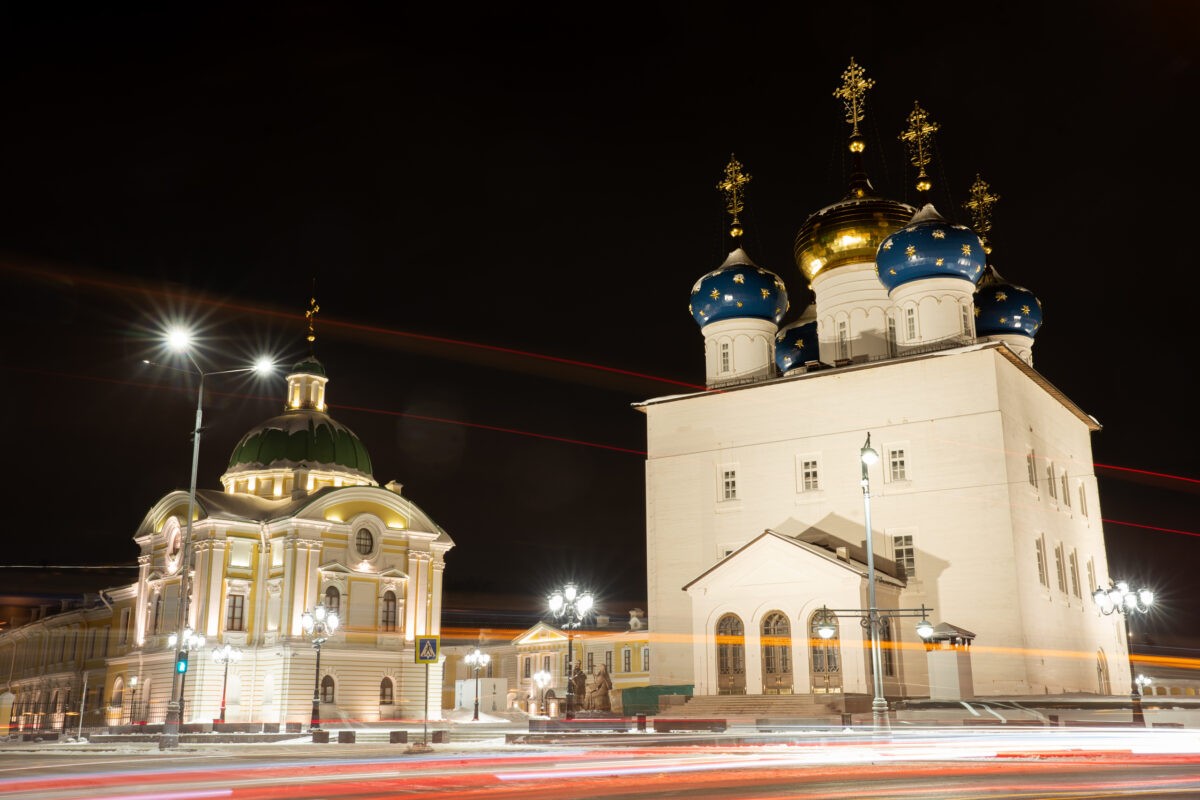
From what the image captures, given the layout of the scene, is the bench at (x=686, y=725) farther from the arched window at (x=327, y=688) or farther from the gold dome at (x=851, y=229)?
the arched window at (x=327, y=688)

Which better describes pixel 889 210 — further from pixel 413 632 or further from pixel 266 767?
pixel 266 767

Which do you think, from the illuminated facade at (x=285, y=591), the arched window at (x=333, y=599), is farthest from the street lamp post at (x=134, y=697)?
the arched window at (x=333, y=599)

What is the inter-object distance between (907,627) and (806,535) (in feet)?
13.7

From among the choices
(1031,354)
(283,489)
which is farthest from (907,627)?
(283,489)

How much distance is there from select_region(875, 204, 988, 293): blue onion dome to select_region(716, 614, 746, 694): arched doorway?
1239cm

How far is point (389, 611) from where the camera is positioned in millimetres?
50094

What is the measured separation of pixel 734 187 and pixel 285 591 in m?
24.9

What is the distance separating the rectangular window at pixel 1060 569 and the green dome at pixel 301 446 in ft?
106

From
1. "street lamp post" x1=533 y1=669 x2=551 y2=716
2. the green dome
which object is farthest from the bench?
the green dome

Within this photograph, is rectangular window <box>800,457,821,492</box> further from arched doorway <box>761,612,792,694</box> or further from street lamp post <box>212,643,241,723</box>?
street lamp post <box>212,643,241,723</box>

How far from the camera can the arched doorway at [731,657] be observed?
105ft

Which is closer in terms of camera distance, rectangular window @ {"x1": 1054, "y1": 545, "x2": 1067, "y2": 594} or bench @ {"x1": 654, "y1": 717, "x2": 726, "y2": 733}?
bench @ {"x1": 654, "y1": 717, "x2": 726, "y2": 733}

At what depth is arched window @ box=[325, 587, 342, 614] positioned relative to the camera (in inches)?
1892

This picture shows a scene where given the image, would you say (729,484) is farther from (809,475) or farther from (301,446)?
(301,446)
